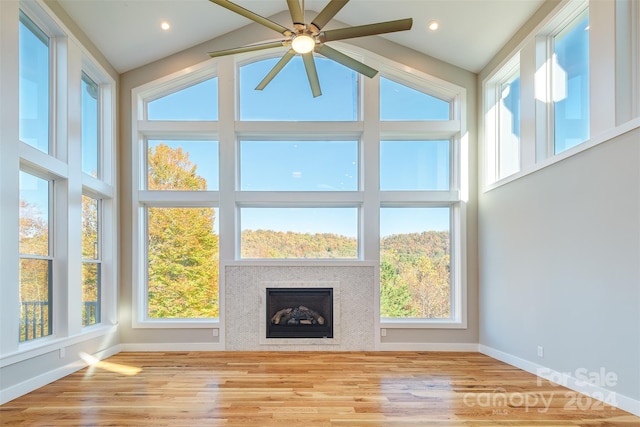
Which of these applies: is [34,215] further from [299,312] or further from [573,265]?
[573,265]

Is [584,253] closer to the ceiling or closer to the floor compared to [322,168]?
closer to the floor

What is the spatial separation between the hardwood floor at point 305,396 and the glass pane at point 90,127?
241 cm

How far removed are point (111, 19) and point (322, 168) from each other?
10.1 feet

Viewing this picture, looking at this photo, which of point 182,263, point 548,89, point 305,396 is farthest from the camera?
point 182,263

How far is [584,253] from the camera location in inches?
130

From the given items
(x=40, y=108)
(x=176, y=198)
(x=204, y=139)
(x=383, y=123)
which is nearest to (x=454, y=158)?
(x=383, y=123)

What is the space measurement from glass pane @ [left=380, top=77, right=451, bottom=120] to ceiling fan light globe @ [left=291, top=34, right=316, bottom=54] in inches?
102

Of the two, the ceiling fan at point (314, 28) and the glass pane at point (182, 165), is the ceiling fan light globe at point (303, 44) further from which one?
the glass pane at point (182, 165)

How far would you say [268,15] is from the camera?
5.27 meters

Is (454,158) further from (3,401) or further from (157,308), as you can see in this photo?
(3,401)

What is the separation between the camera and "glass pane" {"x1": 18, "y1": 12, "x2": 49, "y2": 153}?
3.60m

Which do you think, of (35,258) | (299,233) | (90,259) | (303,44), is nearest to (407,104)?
(299,233)

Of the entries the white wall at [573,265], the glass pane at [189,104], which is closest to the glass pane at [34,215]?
the glass pane at [189,104]

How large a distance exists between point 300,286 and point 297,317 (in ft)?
1.45
